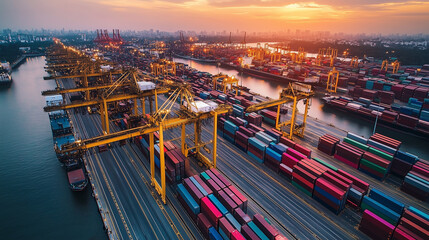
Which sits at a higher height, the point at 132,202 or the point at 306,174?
the point at 306,174

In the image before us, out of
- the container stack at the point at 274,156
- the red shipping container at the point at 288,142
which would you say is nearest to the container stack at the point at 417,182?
the red shipping container at the point at 288,142

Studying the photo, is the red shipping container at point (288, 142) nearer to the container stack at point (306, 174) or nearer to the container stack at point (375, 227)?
the container stack at point (306, 174)

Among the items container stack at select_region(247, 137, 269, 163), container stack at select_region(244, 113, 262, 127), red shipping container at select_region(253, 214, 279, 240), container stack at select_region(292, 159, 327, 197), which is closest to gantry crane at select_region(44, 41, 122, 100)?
container stack at select_region(244, 113, 262, 127)

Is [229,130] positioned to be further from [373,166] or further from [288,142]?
[373,166]

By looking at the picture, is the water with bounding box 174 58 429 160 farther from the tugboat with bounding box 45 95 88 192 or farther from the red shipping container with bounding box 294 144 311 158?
the tugboat with bounding box 45 95 88 192

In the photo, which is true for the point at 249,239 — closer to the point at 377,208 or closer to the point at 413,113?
the point at 377,208

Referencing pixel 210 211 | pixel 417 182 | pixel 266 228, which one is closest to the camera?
pixel 266 228

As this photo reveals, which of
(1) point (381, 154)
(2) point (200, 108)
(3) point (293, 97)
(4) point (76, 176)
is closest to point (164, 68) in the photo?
(3) point (293, 97)

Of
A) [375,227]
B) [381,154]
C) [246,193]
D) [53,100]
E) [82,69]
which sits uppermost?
[82,69]
